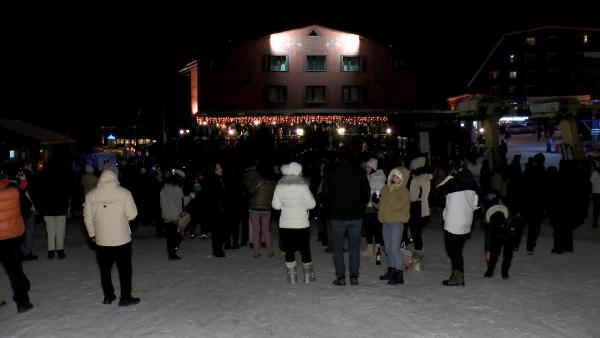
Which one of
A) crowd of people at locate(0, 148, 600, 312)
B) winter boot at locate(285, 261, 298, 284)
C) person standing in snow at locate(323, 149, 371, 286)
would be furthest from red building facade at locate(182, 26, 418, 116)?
person standing in snow at locate(323, 149, 371, 286)

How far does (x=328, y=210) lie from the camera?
902 cm

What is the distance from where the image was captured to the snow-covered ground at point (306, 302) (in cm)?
572

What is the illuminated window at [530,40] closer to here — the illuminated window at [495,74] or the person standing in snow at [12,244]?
the illuminated window at [495,74]

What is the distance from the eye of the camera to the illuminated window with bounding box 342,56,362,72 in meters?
40.1

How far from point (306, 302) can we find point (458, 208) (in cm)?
224

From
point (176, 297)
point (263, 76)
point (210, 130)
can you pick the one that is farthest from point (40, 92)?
point (176, 297)

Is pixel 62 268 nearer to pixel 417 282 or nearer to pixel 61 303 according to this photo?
pixel 61 303

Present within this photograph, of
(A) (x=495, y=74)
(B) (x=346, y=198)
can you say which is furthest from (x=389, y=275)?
(A) (x=495, y=74)

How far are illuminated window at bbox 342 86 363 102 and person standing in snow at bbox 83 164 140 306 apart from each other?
34655 millimetres

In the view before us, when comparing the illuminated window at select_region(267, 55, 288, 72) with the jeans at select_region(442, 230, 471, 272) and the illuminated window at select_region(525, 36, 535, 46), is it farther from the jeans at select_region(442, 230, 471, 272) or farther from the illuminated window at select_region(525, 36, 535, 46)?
the illuminated window at select_region(525, 36, 535, 46)

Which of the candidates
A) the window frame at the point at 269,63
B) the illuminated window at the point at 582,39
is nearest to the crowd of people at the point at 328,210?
the window frame at the point at 269,63

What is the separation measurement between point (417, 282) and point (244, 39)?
3342 centimetres

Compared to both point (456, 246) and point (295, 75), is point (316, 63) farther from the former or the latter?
point (456, 246)

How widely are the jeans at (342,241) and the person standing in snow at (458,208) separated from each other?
1.14m
